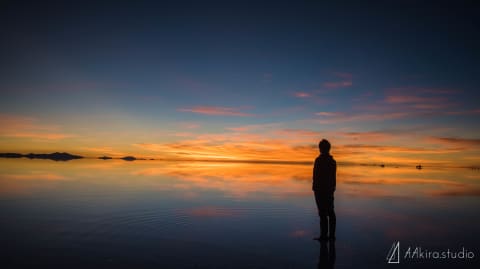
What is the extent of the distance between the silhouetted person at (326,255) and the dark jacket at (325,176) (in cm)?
144

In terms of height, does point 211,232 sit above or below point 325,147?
below

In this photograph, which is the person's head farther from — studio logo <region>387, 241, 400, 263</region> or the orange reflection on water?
the orange reflection on water

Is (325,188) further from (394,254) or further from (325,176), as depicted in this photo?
(394,254)

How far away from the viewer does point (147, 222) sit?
10.3 m

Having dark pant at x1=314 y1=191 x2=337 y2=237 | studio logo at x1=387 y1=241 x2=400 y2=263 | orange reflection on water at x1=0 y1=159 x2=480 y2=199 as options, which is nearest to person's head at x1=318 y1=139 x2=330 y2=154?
dark pant at x1=314 y1=191 x2=337 y2=237

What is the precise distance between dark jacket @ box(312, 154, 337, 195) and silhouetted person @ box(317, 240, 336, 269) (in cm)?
144

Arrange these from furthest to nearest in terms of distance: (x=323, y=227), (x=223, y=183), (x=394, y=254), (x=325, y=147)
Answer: (x=223, y=183)
(x=325, y=147)
(x=323, y=227)
(x=394, y=254)

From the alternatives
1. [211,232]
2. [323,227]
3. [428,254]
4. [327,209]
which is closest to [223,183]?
[211,232]

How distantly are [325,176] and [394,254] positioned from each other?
256cm

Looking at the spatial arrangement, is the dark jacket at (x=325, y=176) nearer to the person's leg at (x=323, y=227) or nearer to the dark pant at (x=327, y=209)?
the dark pant at (x=327, y=209)

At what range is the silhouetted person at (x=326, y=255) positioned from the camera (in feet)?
21.3

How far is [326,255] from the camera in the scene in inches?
282

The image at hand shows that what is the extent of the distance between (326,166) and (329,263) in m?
3.04

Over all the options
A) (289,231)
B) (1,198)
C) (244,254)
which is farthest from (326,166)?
(1,198)
